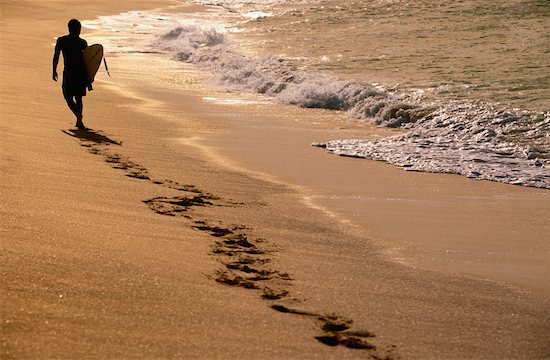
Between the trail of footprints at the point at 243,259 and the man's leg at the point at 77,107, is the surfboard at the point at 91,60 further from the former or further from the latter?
the trail of footprints at the point at 243,259

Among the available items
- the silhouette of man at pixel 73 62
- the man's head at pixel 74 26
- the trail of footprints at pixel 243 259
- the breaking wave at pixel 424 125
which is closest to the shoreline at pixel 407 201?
the breaking wave at pixel 424 125

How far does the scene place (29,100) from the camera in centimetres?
1202

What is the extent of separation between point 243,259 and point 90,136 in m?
5.15

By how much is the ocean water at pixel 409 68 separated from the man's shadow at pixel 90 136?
2.78 metres

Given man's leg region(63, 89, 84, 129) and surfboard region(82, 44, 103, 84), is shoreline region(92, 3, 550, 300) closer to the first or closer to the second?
man's leg region(63, 89, 84, 129)

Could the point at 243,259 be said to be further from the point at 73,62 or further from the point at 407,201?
the point at 73,62

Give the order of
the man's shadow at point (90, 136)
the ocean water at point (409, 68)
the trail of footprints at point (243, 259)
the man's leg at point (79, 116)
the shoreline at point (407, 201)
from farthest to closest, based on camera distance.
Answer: the ocean water at point (409, 68), the man's leg at point (79, 116), the man's shadow at point (90, 136), the shoreline at point (407, 201), the trail of footprints at point (243, 259)

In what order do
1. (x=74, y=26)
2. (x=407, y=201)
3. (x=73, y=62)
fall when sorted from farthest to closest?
(x=73, y=62)
(x=74, y=26)
(x=407, y=201)

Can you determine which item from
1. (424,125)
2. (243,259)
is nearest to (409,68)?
(424,125)

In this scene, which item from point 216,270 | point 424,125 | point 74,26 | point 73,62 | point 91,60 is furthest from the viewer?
point 424,125

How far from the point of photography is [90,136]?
10000 mm

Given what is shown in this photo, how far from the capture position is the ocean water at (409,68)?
11.0 m

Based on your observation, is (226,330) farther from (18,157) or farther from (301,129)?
(301,129)

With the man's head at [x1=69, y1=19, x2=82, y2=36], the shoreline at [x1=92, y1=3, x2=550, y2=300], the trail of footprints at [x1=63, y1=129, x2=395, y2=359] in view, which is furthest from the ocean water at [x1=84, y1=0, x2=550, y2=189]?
the man's head at [x1=69, y1=19, x2=82, y2=36]
